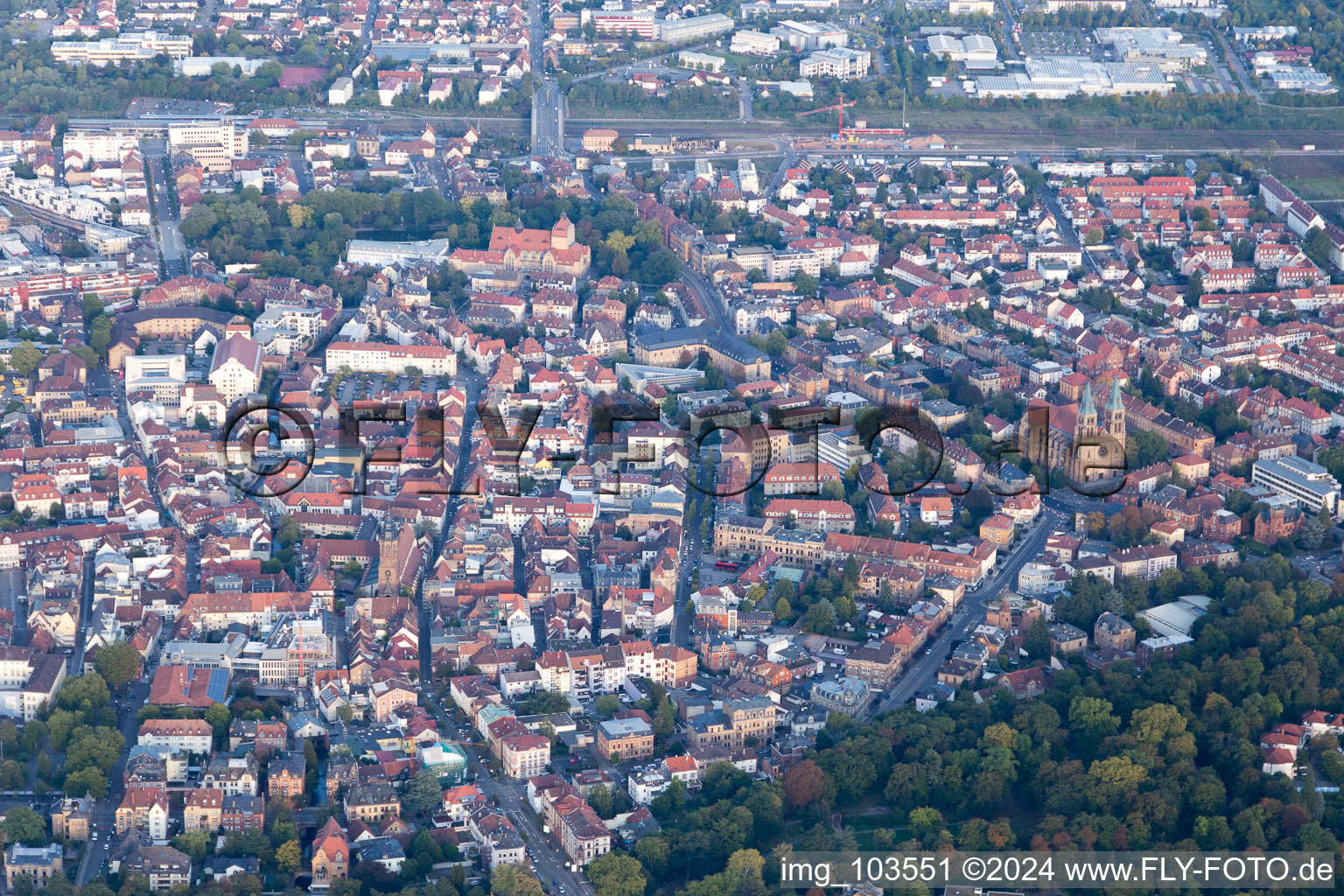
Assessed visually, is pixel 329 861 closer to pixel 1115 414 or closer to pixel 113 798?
pixel 113 798

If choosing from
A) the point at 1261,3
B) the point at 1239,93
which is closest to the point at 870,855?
the point at 1239,93

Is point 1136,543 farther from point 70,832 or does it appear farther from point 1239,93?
point 1239,93

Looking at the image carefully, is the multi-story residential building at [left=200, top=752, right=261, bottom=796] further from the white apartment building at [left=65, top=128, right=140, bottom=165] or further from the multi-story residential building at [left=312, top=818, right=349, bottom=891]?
the white apartment building at [left=65, top=128, right=140, bottom=165]

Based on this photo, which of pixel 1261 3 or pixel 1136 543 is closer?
pixel 1136 543

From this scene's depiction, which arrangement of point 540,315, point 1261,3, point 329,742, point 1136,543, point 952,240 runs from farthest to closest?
point 1261,3
point 952,240
point 540,315
point 1136,543
point 329,742

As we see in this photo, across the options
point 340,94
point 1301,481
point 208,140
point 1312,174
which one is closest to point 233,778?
point 1301,481

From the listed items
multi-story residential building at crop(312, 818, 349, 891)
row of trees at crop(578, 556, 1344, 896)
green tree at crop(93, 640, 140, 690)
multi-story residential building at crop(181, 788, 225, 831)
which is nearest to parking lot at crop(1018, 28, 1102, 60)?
row of trees at crop(578, 556, 1344, 896)

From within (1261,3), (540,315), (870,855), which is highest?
(1261,3)
